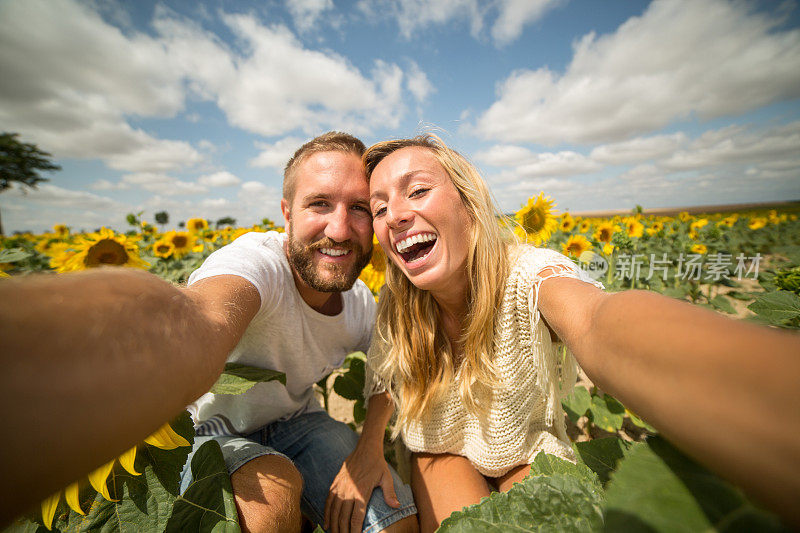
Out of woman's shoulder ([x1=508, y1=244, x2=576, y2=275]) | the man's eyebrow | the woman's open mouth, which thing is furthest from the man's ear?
woman's shoulder ([x1=508, y1=244, x2=576, y2=275])

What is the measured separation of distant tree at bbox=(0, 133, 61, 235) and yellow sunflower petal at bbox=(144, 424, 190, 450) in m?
21.8

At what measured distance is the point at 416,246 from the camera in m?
1.67

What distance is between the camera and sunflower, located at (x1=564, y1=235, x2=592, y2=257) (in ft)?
12.4

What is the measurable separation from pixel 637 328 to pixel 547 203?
3156 millimetres

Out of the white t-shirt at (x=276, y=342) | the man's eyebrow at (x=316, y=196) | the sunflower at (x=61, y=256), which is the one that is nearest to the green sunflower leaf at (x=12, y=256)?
the sunflower at (x=61, y=256)

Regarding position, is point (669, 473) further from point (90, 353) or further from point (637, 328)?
point (90, 353)

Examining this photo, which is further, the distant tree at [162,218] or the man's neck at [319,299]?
the distant tree at [162,218]

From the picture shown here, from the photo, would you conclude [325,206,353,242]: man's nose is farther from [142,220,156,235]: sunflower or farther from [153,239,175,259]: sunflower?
[142,220,156,235]: sunflower

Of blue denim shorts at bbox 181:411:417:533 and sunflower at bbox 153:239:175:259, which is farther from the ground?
sunflower at bbox 153:239:175:259

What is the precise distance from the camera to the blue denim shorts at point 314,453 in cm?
154

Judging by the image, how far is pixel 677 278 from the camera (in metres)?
5.55

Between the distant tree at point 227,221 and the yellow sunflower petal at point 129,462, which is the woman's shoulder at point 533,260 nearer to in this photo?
the yellow sunflower petal at point 129,462

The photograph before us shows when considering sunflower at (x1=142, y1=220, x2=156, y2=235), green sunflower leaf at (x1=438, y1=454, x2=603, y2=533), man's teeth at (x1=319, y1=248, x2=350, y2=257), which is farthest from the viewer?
sunflower at (x1=142, y1=220, x2=156, y2=235)

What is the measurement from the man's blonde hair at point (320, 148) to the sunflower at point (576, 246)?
9.42 feet
